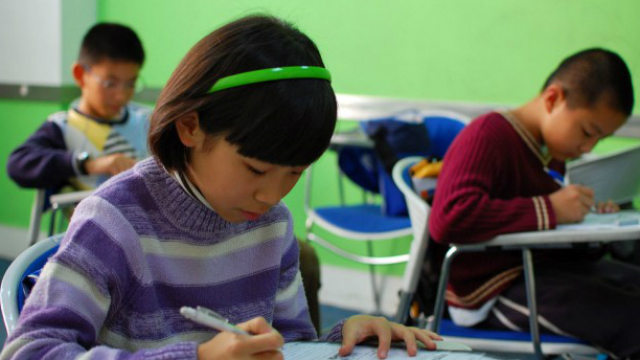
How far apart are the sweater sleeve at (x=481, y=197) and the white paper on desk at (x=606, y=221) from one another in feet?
0.24

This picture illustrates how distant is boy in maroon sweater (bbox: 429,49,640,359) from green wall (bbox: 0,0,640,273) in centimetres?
110

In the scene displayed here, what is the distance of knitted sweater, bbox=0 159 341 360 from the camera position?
2.62ft

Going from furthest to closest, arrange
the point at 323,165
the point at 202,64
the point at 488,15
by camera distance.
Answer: the point at 323,165 → the point at 488,15 → the point at 202,64

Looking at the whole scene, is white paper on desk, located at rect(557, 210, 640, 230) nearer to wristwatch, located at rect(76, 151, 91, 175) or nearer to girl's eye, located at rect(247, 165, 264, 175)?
girl's eye, located at rect(247, 165, 264, 175)

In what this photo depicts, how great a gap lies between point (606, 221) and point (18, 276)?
129cm

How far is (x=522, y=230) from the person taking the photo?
1.74 metres

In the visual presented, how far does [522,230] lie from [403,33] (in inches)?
72.1

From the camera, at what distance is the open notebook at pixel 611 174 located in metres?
2.03

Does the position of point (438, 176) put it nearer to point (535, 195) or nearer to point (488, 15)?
point (535, 195)

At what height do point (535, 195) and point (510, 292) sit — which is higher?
point (535, 195)

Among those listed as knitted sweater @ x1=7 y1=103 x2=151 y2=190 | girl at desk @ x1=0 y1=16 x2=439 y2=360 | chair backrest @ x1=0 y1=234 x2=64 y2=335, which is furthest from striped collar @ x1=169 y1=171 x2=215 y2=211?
knitted sweater @ x1=7 y1=103 x2=151 y2=190

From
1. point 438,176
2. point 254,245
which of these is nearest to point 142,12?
point 438,176

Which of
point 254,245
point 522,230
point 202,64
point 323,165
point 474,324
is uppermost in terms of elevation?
point 202,64

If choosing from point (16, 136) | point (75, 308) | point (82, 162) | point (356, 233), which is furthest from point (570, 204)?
point (16, 136)
